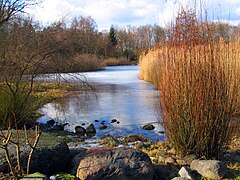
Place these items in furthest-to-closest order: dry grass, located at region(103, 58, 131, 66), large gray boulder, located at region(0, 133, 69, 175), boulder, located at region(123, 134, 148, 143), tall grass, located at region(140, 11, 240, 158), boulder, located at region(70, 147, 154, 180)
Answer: dry grass, located at region(103, 58, 131, 66) < boulder, located at region(123, 134, 148, 143) < tall grass, located at region(140, 11, 240, 158) < large gray boulder, located at region(0, 133, 69, 175) < boulder, located at region(70, 147, 154, 180)

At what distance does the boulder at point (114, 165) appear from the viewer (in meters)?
3.27

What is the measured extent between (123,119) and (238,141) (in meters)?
3.50

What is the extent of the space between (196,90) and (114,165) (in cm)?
138

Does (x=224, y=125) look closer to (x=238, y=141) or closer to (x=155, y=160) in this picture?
(x=155, y=160)

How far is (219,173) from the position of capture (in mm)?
3479

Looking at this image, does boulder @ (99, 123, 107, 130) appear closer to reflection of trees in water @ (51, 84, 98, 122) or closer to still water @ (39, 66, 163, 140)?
still water @ (39, 66, 163, 140)

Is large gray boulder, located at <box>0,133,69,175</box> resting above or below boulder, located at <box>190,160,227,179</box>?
above

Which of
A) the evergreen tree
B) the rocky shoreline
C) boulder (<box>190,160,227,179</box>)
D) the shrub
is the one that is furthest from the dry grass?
boulder (<box>190,160,227,179</box>)

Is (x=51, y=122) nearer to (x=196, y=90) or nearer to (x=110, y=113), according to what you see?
(x=110, y=113)

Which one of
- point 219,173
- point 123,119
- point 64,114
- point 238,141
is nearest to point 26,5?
point 64,114

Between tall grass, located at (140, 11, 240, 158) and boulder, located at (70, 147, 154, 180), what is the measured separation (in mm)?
793

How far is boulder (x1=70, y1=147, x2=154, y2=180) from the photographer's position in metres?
3.27

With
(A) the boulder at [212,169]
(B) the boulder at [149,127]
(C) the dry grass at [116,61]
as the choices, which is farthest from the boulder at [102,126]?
(C) the dry grass at [116,61]

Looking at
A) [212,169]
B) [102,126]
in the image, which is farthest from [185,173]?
[102,126]
